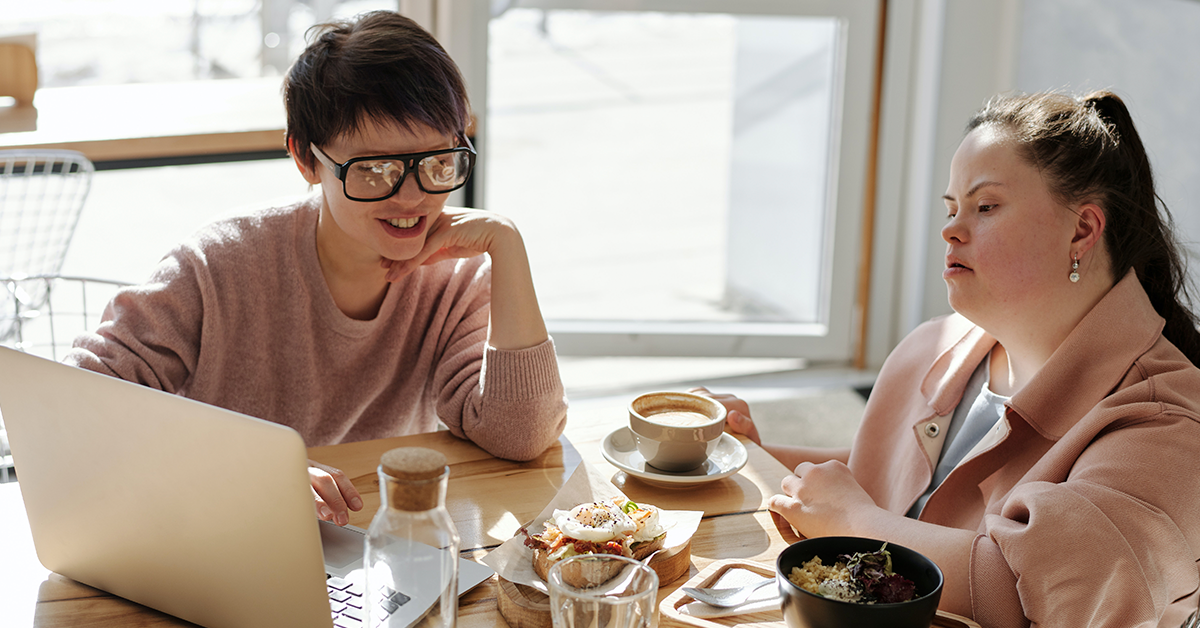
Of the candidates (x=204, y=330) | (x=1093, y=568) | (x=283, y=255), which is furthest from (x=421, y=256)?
(x=1093, y=568)

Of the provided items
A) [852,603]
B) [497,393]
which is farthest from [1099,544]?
[497,393]

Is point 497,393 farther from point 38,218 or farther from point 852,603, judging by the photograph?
point 38,218

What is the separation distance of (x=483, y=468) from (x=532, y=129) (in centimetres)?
199

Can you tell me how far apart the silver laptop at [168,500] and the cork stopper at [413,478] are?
71 mm

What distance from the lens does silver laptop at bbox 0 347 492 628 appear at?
77cm

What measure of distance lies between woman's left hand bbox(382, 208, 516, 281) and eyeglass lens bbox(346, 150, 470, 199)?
90 mm

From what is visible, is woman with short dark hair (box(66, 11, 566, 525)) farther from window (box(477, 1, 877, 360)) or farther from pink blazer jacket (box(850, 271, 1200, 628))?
window (box(477, 1, 877, 360))

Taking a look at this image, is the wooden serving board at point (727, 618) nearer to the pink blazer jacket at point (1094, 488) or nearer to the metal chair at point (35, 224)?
the pink blazer jacket at point (1094, 488)

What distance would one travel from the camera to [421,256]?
1449 millimetres

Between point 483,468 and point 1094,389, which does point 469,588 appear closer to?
point 483,468

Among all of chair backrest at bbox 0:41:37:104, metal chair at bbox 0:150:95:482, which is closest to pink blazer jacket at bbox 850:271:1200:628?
metal chair at bbox 0:150:95:482

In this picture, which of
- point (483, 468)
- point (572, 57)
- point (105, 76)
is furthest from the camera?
point (572, 57)

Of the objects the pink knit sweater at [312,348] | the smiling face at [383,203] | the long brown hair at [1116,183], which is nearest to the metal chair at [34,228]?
the pink knit sweater at [312,348]

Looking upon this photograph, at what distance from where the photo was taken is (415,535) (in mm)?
743
